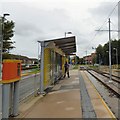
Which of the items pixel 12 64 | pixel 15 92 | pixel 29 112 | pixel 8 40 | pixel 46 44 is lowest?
pixel 29 112

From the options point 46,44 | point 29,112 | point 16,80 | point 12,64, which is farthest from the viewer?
point 46,44

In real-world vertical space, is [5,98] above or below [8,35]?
below

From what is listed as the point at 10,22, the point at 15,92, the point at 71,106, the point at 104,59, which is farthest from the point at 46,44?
the point at 104,59

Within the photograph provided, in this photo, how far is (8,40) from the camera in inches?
2368

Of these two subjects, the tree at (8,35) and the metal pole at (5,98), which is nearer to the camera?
the metal pole at (5,98)

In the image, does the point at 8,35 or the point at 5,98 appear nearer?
the point at 5,98

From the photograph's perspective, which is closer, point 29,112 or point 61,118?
point 61,118

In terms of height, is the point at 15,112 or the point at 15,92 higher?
the point at 15,92

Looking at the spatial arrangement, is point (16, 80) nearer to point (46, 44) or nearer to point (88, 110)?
point (88, 110)

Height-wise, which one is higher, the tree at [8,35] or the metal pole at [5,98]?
the tree at [8,35]

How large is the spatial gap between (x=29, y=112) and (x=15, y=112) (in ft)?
2.24

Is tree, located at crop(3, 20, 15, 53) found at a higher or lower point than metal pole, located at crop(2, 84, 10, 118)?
higher

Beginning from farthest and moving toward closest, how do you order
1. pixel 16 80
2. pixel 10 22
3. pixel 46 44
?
pixel 10 22 < pixel 46 44 < pixel 16 80

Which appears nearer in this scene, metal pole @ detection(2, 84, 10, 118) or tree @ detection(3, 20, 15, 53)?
metal pole @ detection(2, 84, 10, 118)
